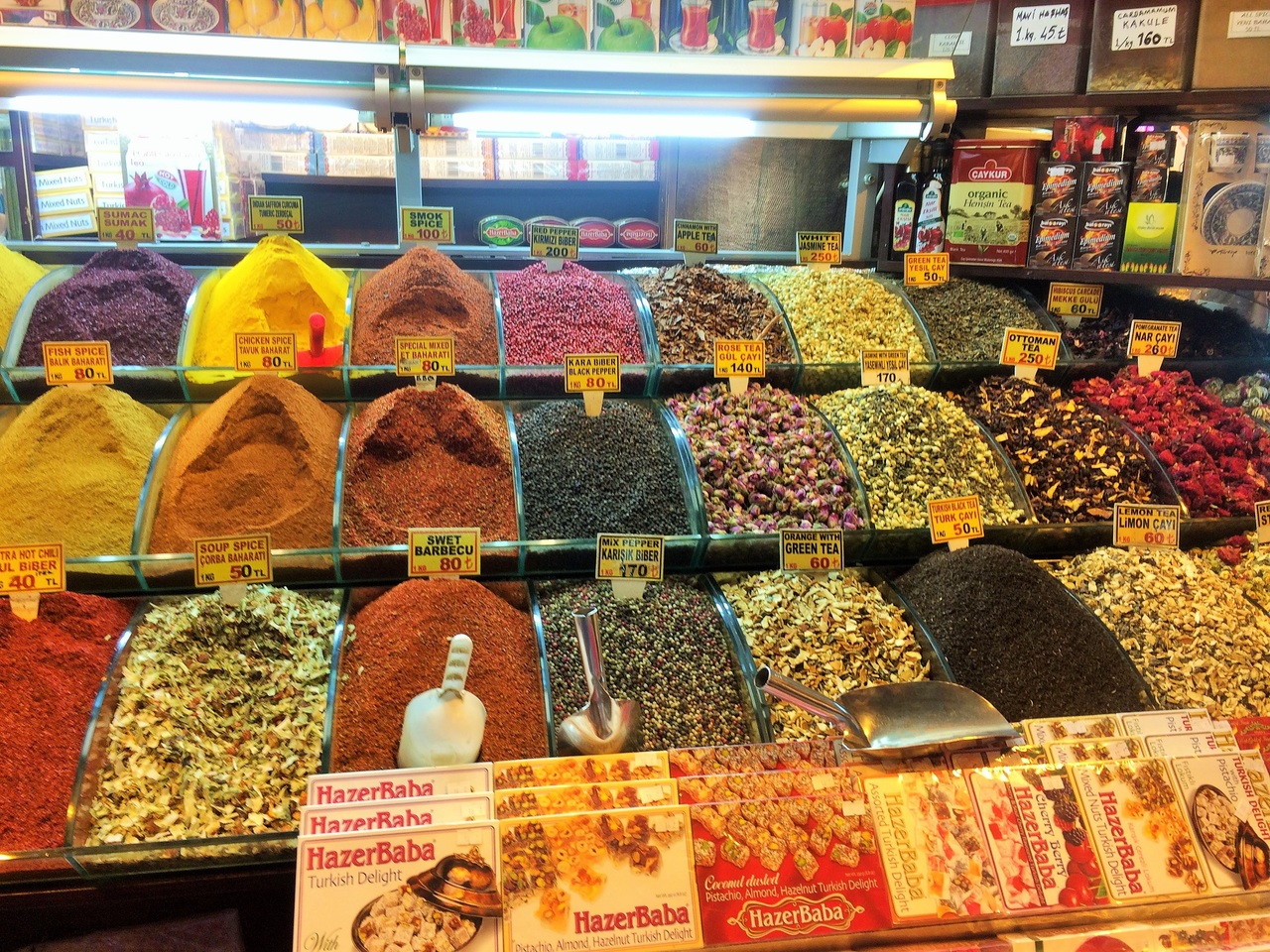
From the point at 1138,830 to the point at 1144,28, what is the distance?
2243 mm

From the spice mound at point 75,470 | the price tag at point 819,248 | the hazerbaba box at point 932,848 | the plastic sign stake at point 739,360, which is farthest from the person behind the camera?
the price tag at point 819,248

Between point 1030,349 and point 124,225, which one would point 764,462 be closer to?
point 1030,349

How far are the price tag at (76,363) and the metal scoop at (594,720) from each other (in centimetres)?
120

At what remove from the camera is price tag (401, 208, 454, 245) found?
2273 millimetres

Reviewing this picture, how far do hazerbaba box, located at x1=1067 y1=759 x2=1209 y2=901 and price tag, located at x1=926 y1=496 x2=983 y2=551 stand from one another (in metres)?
0.74

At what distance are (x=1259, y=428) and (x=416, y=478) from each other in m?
2.20

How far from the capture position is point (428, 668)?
1.52 meters

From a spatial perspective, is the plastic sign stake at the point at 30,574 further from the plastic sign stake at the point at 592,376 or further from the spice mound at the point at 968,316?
the spice mound at the point at 968,316

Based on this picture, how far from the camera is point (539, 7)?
6.35 ft

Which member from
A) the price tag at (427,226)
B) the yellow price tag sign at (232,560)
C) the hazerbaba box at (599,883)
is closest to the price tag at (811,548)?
the hazerbaba box at (599,883)

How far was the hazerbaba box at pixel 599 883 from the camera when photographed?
1.00 metres

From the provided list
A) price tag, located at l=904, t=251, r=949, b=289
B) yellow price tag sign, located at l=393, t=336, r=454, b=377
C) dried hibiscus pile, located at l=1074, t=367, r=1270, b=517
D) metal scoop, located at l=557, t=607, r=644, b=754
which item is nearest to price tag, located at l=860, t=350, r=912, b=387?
price tag, located at l=904, t=251, r=949, b=289

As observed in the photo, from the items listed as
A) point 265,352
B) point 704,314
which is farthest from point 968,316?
point 265,352

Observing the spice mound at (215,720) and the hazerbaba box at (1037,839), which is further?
the spice mound at (215,720)
